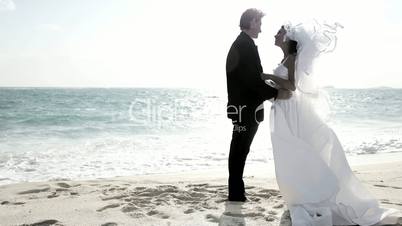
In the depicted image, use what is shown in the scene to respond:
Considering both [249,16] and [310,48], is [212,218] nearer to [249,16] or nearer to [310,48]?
[310,48]

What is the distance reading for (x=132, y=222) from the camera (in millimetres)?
3736

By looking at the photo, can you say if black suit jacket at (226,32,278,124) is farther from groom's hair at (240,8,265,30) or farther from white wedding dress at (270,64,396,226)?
white wedding dress at (270,64,396,226)

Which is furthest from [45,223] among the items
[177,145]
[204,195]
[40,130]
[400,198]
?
[40,130]

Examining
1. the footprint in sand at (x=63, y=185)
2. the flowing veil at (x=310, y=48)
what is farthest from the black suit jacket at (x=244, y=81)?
the footprint in sand at (x=63, y=185)

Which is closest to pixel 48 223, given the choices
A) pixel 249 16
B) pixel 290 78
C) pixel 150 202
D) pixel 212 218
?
pixel 150 202

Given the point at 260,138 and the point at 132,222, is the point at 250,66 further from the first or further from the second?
the point at 260,138

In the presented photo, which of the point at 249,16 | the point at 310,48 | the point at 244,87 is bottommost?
the point at 244,87

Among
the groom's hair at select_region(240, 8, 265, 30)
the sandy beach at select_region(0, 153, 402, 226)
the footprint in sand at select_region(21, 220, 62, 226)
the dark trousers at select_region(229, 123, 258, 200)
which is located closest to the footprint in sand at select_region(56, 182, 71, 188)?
the sandy beach at select_region(0, 153, 402, 226)

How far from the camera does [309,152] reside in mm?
3654

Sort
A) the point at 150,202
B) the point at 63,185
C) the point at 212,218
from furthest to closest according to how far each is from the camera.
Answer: the point at 63,185
the point at 150,202
the point at 212,218

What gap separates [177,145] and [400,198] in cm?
753

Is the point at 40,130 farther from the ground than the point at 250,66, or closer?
closer

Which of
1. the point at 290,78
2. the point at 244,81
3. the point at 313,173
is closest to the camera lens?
the point at 313,173

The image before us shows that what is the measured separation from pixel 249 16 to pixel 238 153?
1488 mm
